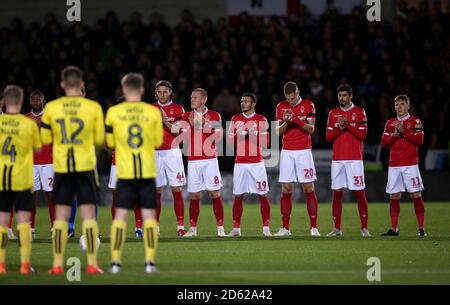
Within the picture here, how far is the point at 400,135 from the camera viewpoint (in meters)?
17.0

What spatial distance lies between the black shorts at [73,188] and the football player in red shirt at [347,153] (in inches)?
242

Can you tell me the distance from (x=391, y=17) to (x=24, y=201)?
19039mm

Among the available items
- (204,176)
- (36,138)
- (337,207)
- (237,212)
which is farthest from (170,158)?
(36,138)

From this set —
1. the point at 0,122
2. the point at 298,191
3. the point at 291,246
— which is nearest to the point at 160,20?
the point at 298,191

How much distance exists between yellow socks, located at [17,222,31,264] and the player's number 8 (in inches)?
64.2

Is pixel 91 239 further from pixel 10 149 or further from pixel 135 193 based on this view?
A: pixel 10 149

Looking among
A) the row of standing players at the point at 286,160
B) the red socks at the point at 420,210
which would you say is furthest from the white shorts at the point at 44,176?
the red socks at the point at 420,210

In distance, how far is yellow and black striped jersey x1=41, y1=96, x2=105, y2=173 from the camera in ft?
38.4

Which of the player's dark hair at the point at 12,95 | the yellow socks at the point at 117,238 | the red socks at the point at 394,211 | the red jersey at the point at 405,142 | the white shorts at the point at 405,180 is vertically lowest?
the red socks at the point at 394,211

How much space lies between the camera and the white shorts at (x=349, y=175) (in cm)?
1694

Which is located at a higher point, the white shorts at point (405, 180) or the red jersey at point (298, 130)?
the red jersey at point (298, 130)

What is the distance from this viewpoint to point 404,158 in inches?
676

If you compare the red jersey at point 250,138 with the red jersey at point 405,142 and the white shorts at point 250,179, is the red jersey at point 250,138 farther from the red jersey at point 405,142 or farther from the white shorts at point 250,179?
the red jersey at point 405,142
